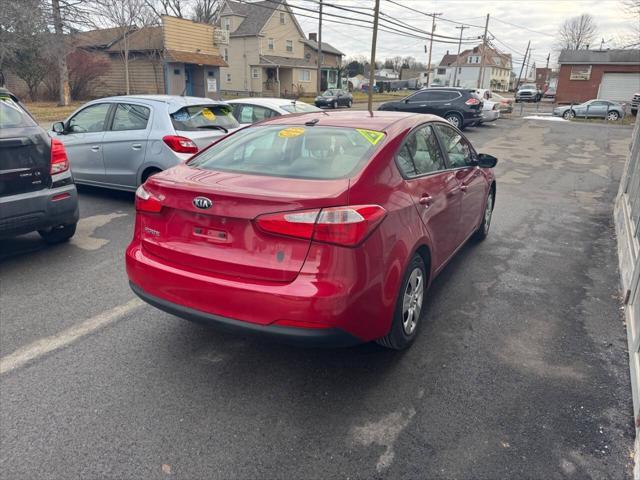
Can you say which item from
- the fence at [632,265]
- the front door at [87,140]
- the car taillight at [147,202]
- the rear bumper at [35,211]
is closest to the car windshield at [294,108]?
the front door at [87,140]

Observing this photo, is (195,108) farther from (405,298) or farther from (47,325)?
(405,298)

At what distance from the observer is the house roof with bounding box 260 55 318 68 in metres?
42.4

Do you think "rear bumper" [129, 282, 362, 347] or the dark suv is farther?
the dark suv

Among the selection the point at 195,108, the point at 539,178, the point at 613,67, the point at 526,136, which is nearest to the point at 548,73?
the point at 613,67

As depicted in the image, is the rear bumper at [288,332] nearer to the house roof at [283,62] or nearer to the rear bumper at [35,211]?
the rear bumper at [35,211]

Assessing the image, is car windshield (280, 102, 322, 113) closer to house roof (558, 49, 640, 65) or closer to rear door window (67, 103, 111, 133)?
rear door window (67, 103, 111, 133)

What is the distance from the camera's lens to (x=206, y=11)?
165 ft

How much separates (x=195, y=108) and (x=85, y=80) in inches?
1074

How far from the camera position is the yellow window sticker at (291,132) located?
3527 millimetres

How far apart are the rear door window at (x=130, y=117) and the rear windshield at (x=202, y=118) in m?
0.45

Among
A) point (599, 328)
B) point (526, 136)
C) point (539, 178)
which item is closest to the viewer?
point (599, 328)

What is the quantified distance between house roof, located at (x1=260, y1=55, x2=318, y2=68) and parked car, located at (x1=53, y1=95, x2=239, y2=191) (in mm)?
37323

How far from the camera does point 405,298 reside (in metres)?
3.22

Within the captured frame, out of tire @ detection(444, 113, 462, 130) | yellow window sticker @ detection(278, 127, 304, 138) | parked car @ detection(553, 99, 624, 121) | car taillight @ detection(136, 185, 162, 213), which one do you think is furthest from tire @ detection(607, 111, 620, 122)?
car taillight @ detection(136, 185, 162, 213)
